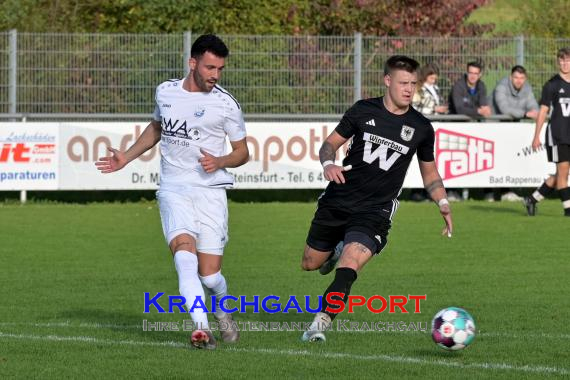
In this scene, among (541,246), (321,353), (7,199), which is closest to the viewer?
(321,353)

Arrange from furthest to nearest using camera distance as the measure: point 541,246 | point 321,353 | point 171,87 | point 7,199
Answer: point 7,199, point 541,246, point 171,87, point 321,353

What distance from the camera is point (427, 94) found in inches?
848

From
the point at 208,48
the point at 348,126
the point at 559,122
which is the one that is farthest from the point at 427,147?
the point at 559,122

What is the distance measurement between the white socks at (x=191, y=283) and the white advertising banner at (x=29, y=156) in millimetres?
11972

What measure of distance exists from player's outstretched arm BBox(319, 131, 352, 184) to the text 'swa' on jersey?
0.07 metres

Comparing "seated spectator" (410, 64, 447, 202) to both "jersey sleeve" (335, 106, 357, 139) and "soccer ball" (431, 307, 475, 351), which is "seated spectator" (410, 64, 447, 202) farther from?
"soccer ball" (431, 307, 475, 351)

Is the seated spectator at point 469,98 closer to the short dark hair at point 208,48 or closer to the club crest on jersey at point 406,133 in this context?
the club crest on jersey at point 406,133

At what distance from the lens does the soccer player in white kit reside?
8.97 meters

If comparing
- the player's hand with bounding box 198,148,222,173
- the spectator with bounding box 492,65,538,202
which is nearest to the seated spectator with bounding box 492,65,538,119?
the spectator with bounding box 492,65,538,202

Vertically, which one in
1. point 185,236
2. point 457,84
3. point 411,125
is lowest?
point 185,236

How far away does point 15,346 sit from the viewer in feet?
29.4

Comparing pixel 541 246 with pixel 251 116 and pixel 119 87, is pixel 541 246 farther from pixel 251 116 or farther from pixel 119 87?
pixel 119 87

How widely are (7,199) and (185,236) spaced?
42.4 feet

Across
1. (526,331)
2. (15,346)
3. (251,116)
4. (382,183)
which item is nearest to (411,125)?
(382,183)
